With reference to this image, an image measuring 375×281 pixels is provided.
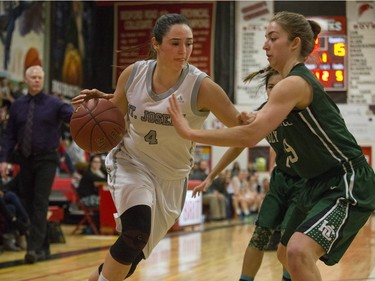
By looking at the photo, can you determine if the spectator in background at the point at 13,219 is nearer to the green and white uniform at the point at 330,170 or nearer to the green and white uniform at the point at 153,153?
the green and white uniform at the point at 153,153

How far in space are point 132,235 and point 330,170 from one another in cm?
113

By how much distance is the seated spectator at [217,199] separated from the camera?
52.3ft

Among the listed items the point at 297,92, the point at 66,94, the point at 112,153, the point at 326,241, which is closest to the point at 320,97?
the point at 297,92

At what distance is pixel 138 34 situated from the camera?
796 inches

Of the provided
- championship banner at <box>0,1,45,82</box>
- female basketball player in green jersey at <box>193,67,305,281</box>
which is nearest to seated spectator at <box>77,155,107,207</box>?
championship banner at <box>0,1,45,82</box>

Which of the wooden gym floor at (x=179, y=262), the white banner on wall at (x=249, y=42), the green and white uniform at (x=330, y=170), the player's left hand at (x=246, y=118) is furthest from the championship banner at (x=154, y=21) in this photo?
the player's left hand at (x=246, y=118)

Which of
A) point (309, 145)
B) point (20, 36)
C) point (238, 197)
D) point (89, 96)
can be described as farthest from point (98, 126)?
point (238, 197)

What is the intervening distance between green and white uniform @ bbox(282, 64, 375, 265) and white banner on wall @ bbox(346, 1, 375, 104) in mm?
16041

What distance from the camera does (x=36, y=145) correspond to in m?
7.07

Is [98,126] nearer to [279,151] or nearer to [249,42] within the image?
[279,151]

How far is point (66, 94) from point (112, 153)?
13.8 m

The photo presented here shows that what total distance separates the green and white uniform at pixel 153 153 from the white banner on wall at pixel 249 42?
51.7 ft

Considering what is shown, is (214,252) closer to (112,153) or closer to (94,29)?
(112,153)

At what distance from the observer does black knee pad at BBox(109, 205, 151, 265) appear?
379 centimetres
